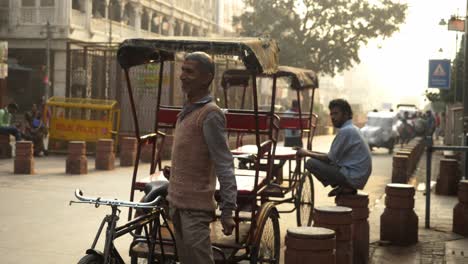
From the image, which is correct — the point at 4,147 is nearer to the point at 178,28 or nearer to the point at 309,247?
the point at 309,247

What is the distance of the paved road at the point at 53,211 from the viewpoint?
24.2ft

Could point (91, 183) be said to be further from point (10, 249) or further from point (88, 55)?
point (88, 55)

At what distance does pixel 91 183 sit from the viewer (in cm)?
1358

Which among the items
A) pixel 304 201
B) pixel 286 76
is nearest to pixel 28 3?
pixel 286 76

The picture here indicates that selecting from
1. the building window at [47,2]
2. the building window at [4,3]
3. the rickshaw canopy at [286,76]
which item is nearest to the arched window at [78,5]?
the building window at [47,2]

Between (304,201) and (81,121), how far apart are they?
12.5m

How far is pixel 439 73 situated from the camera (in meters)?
20.5

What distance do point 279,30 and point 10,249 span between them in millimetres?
42153

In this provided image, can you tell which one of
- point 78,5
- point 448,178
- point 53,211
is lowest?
point 53,211

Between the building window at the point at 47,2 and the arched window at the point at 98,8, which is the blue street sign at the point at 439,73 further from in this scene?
the arched window at the point at 98,8

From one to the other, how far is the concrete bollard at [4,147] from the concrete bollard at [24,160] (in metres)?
4.06

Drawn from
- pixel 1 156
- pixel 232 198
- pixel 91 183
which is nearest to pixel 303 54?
pixel 1 156

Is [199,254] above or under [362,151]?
under

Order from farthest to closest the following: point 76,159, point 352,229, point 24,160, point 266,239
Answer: point 76,159
point 24,160
point 352,229
point 266,239
